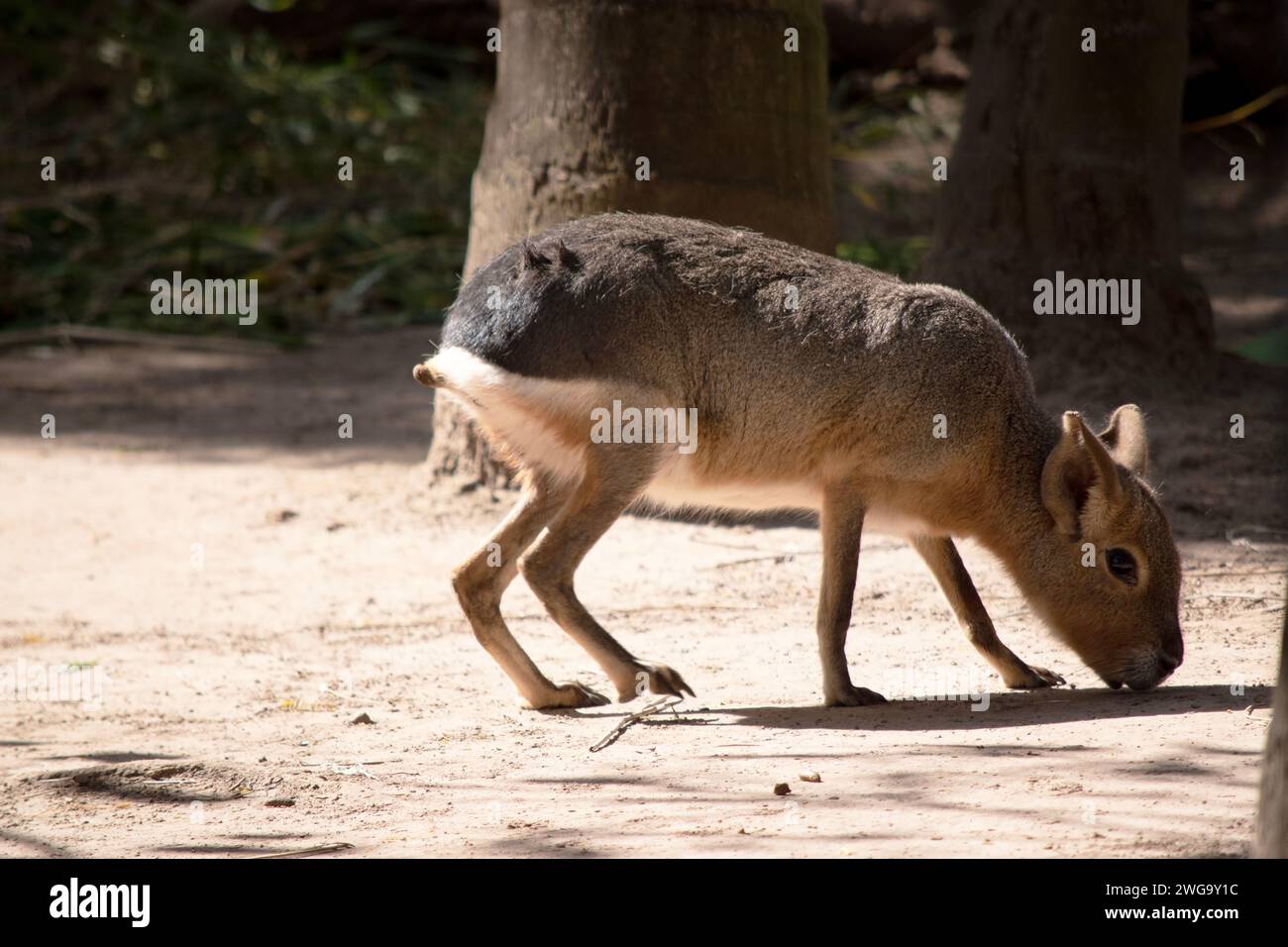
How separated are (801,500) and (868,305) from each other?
689mm

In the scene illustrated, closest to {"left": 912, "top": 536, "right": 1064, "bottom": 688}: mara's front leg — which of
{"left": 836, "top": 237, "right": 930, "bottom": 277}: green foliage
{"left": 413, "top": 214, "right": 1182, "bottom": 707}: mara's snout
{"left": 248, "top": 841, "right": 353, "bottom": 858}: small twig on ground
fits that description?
{"left": 413, "top": 214, "right": 1182, "bottom": 707}: mara's snout

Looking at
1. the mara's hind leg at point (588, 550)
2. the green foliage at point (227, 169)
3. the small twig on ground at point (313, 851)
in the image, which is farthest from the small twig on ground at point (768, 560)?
the green foliage at point (227, 169)

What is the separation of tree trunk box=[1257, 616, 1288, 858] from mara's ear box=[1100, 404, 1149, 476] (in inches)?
92.2

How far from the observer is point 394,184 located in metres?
12.7

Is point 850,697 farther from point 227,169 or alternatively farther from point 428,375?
point 227,169

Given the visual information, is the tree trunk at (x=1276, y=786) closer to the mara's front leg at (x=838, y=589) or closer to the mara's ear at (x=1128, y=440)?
the mara's front leg at (x=838, y=589)

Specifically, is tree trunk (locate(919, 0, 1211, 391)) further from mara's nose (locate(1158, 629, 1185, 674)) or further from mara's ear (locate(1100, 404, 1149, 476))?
mara's nose (locate(1158, 629, 1185, 674))

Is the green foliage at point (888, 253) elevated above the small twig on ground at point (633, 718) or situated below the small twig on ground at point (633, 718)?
above

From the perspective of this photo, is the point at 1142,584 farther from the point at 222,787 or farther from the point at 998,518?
the point at 222,787

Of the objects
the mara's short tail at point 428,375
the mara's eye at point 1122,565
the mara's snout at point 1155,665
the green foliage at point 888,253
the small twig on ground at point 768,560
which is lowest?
the mara's snout at point 1155,665

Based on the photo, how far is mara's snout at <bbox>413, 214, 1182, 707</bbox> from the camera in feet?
16.2

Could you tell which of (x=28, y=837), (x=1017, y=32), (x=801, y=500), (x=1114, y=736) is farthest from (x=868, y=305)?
(x=1017, y=32)

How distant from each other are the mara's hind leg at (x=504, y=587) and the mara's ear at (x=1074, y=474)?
5.08ft

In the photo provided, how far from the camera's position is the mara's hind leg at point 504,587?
5.08 metres
